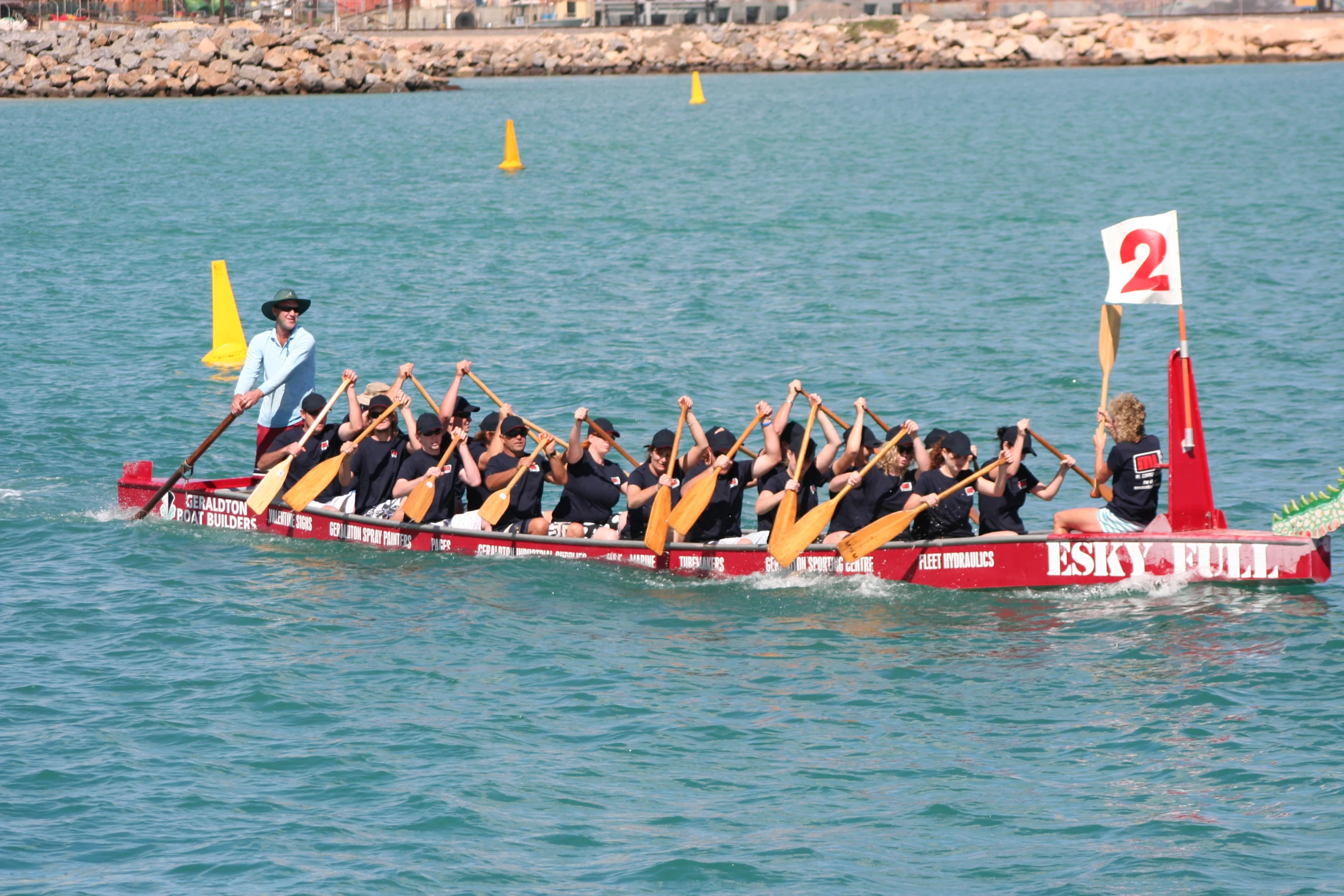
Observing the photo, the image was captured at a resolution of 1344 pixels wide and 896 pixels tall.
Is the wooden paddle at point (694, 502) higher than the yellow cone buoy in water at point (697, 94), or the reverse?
the yellow cone buoy in water at point (697, 94)

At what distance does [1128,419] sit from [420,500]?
635 cm

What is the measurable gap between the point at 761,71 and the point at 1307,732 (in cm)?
8184

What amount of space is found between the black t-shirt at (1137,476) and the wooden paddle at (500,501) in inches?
201

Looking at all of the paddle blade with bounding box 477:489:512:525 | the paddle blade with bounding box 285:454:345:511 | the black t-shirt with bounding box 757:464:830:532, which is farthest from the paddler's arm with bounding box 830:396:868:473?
the paddle blade with bounding box 285:454:345:511

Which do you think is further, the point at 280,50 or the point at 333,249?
the point at 280,50

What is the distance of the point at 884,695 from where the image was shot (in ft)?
40.1

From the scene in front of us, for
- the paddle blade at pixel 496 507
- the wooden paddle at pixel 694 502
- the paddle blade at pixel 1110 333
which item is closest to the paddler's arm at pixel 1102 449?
the paddle blade at pixel 1110 333

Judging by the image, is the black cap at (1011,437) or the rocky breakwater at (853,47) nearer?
the black cap at (1011,437)

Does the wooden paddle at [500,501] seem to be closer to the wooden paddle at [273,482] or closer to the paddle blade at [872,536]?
the wooden paddle at [273,482]

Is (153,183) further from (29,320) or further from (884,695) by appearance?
(884,695)

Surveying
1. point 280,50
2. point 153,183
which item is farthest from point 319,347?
point 280,50

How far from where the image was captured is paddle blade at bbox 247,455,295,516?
621 inches

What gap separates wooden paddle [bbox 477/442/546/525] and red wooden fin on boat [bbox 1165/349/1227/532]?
553cm

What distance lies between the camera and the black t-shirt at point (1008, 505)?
45.9 feet
